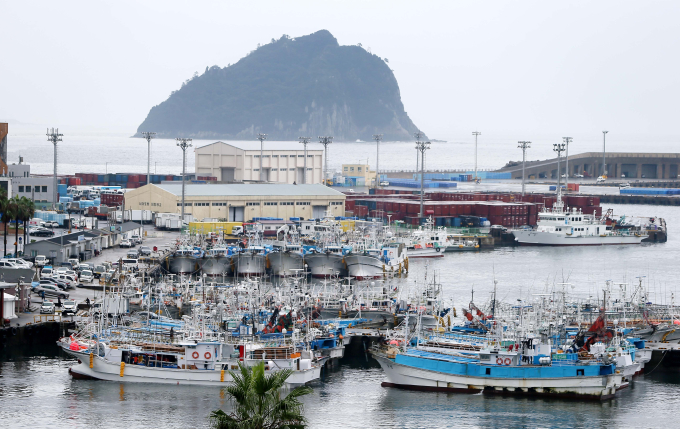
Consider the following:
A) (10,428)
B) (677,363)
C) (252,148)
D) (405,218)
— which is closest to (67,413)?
(10,428)

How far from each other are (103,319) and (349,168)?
91.8m

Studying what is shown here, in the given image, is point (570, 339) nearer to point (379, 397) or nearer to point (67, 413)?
point (379, 397)

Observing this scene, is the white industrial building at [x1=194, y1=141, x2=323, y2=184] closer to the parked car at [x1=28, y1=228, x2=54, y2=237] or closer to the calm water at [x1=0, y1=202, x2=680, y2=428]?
the parked car at [x1=28, y1=228, x2=54, y2=237]

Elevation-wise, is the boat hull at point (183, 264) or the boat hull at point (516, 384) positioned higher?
the boat hull at point (183, 264)

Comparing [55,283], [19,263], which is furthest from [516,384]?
[19,263]

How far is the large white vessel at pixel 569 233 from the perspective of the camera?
73438mm

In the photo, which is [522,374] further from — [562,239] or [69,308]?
[562,239]

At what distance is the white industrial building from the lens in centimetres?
8950

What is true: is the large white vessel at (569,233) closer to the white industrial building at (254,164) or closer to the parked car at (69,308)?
the white industrial building at (254,164)

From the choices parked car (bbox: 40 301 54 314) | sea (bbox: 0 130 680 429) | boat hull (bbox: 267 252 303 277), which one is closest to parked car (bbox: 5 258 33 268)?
parked car (bbox: 40 301 54 314)

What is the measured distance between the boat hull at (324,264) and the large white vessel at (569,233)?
2312 centimetres

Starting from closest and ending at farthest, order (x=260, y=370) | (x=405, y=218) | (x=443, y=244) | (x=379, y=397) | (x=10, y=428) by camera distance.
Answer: (x=260, y=370)
(x=10, y=428)
(x=379, y=397)
(x=443, y=244)
(x=405, y=218)

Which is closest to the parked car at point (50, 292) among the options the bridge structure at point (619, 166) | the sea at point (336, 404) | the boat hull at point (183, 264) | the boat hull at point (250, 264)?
the sea at point (336, 404)

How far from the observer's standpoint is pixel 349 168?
12244 cm
